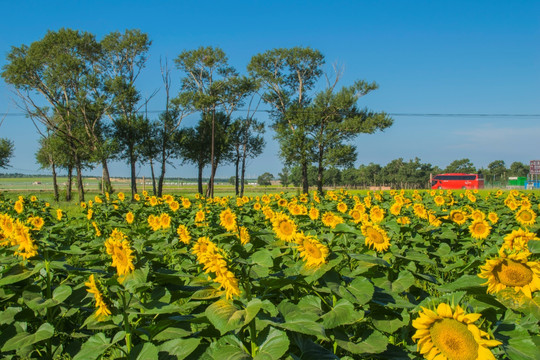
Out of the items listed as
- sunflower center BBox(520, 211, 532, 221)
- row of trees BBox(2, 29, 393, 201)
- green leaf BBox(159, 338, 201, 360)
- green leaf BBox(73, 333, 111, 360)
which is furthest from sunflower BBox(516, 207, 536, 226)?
row of trees BBox(2, 29, 393, 201)

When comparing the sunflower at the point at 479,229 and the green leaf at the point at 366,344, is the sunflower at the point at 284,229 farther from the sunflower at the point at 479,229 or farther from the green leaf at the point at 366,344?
the sunflower at the point at 479,229

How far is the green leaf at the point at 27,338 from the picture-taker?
1.95 m

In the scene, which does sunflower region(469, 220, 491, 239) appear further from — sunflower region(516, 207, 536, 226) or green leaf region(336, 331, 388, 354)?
green leaf region(336, 331, 388, 354)

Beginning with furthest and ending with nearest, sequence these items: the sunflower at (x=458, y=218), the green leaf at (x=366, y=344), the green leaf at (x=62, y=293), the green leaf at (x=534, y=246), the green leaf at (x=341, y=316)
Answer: the sunflower at (x=458, y=218), the green leaf at (x=534, y=246), the green leaf at (x=62, y=293), the green leaf at (x=366, y=344), the green leaf at (x=341, y=316)

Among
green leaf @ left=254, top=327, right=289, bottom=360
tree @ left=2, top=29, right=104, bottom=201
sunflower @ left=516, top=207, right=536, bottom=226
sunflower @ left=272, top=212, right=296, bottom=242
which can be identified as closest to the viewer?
green leaf @ left=254, top=327, right=289, bottom=360

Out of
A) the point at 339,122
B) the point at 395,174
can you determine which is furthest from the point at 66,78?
the point at 395,174

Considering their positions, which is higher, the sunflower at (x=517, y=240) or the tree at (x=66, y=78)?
the tree at (x=66, y=78)

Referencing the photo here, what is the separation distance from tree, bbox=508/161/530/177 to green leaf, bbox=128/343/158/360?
133720mm

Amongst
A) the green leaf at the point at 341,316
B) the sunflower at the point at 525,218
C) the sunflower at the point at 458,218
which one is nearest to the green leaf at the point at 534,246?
the green leaf at the point at 341,316

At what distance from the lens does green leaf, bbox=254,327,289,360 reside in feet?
4.69

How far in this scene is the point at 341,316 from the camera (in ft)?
5.60

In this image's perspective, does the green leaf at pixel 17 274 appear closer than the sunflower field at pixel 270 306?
No

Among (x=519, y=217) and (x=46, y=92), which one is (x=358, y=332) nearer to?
(x=519, y=217)

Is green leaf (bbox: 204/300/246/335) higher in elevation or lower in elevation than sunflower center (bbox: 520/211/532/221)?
lower
